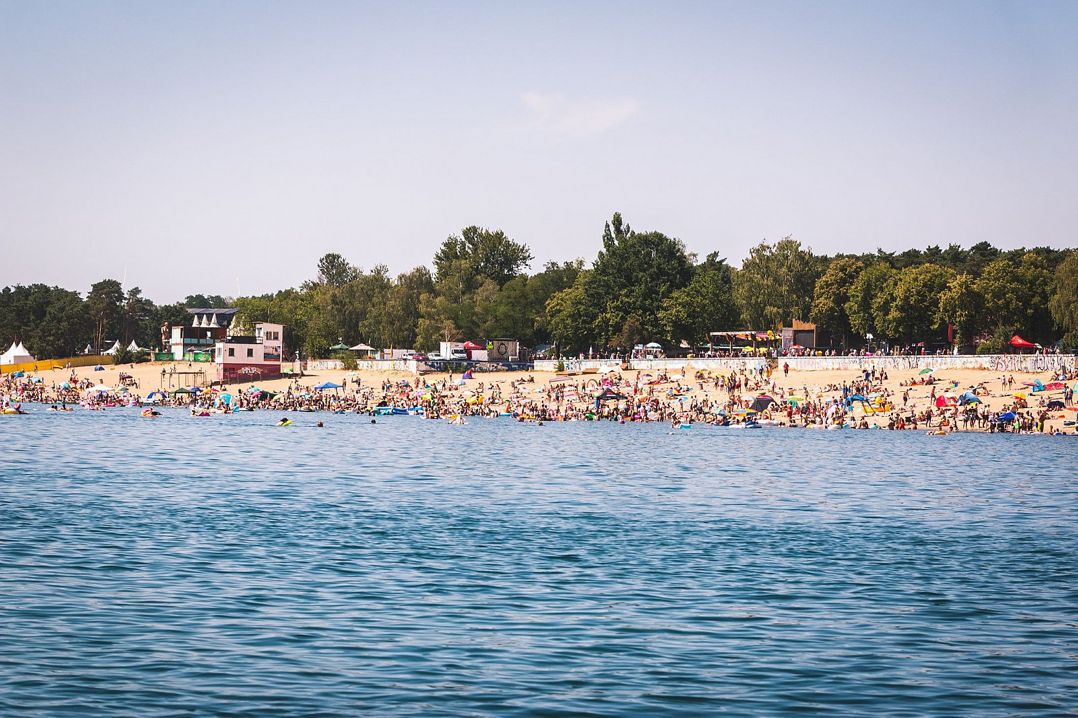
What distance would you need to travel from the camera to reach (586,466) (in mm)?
Answer: 49656

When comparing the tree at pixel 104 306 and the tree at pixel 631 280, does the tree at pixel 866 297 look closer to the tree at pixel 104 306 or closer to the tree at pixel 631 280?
the tree at pixel 631 280

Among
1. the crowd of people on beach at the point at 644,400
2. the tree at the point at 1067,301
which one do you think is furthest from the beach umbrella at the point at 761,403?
the tree at the point at 1067,301

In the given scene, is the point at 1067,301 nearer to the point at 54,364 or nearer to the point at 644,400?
the point at 644,400

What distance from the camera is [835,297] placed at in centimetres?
11625

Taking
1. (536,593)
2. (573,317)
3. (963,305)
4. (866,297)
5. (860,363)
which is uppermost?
(866,297)

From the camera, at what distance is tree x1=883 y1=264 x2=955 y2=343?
104438mm

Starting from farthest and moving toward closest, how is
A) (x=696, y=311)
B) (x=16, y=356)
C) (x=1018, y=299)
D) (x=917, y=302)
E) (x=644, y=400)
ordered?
(x=16, y=356), (x=696, y=311), (x=917, y=302), (x=1018, y=299), (x=644, y=400)

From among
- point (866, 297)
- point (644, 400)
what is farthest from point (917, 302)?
point (644, 400)

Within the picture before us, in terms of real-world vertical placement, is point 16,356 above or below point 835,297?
below

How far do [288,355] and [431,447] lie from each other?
108 meters

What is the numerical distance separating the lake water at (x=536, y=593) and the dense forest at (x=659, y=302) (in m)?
59.4

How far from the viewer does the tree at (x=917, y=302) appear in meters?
104

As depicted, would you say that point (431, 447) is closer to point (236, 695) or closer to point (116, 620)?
point (116, 620)

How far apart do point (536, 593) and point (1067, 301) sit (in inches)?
3171
